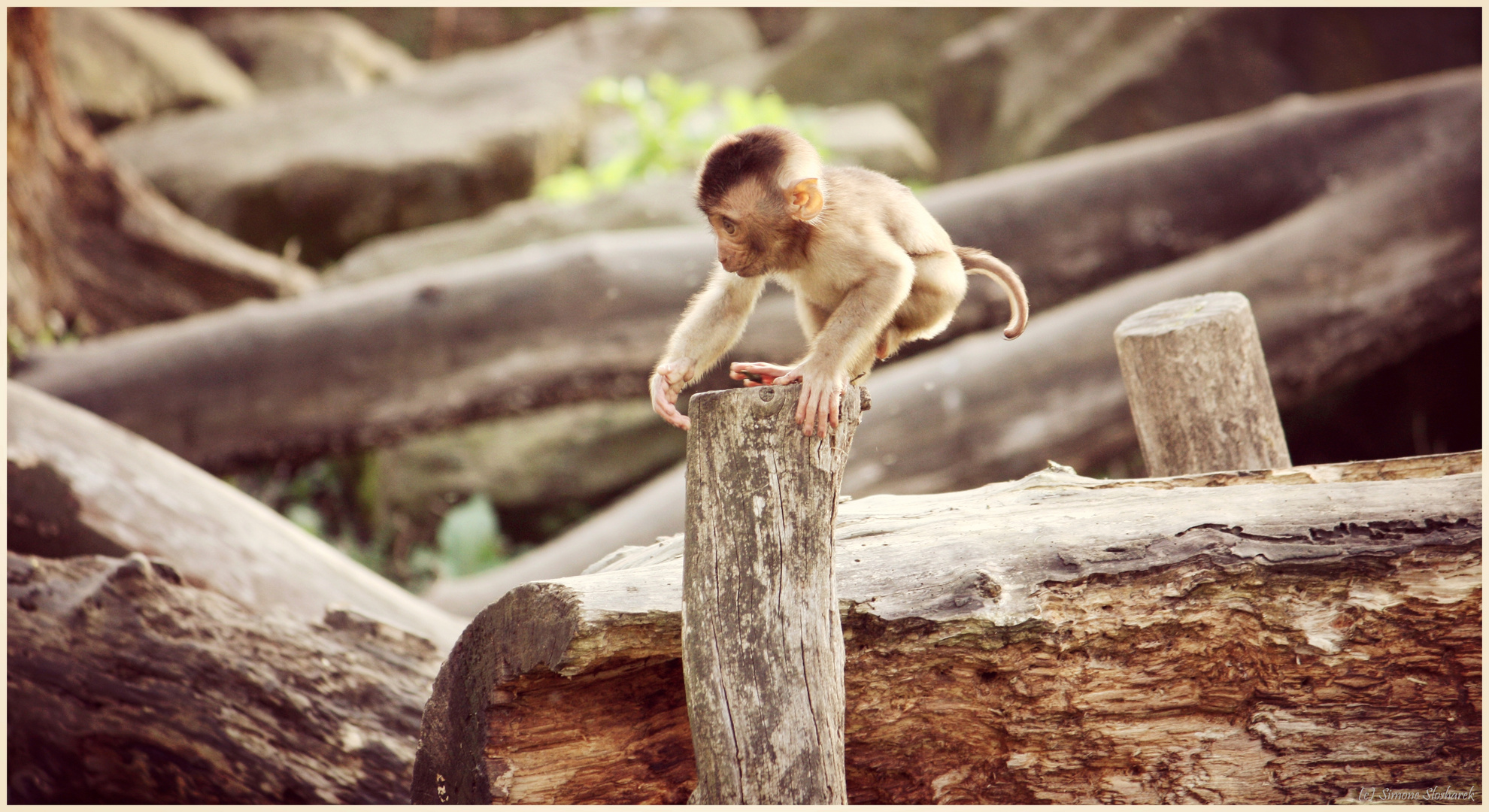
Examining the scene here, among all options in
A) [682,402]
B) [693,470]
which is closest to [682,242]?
[682,402]

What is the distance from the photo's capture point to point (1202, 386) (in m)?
3.27

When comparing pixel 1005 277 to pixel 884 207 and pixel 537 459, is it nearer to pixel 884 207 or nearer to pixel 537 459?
pixel 884 207

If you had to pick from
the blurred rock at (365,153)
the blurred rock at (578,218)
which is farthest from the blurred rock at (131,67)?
the blurred rock at (578,218)

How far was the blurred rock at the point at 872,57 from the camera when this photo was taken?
36.0 feet

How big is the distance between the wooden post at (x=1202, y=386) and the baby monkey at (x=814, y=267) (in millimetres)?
791

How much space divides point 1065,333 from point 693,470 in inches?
149

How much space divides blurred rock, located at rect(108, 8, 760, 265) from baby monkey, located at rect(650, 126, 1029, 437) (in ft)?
27.7

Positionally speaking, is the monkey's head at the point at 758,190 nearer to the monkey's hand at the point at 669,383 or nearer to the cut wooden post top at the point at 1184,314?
the monkey's hand at the point at 669,383

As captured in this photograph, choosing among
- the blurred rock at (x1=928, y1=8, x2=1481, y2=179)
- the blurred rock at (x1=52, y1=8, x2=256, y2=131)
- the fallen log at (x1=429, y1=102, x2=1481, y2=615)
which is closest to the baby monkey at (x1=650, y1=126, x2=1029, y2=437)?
the fallen log at (x1=429, y1=102, x2=1481, y2=615)

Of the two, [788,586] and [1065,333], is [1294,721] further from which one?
[1065,333]

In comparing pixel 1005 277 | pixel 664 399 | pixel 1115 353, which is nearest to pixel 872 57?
pixel 1115 353

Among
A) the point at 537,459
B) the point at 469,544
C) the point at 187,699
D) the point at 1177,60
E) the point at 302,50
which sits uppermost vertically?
the point at 302,50

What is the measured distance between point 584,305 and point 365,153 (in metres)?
5.55

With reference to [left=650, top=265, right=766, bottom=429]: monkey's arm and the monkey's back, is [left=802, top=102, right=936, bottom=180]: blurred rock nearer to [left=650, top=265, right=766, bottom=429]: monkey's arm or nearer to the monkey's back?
the monkey's back
